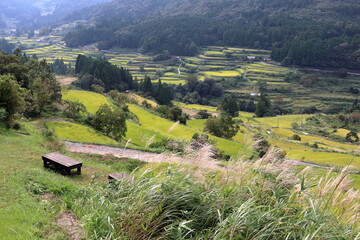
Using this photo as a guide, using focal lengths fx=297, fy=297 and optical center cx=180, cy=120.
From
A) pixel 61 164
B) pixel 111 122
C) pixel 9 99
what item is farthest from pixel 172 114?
pixel 61 164

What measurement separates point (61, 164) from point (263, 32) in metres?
114

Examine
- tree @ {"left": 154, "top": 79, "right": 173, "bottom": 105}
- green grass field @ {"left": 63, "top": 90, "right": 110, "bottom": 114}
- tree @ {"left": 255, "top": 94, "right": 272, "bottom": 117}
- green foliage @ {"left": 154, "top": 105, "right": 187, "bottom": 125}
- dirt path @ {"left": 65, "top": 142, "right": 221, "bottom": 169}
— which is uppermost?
dirt path @ {"left": 65, "top": 142, "right": 221, "bottom": 169}

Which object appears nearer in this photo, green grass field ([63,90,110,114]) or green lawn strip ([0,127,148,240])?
green lawn strip ([0,127,148,240])

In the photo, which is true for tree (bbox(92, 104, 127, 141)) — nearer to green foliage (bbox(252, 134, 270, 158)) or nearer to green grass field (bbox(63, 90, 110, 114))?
green grass field (bbox(63, 90, 110, 114))

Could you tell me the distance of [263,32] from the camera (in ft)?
367

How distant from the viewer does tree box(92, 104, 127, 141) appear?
2170 cm

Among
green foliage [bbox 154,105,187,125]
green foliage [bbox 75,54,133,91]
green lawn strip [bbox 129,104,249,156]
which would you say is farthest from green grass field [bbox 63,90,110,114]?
green foliage [bbox 75,54,133,91]

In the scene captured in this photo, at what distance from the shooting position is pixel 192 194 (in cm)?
438

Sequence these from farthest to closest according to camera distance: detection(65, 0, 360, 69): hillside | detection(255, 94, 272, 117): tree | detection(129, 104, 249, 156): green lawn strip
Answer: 1. detection(65, 0, 360, 69): hillside
2. detection(255, 94, 272, 117): tree
3. detection(129, 104, 249, 156): green lawn strip

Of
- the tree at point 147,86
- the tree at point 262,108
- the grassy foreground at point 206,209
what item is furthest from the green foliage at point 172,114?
the grassy foreground at point 206,209

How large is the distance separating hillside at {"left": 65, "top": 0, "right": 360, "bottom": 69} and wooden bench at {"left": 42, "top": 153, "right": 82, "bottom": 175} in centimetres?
9009

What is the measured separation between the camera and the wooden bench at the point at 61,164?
892 centimetres

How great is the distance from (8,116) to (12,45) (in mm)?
124699

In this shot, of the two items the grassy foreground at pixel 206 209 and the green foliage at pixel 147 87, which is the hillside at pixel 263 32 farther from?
the grassy foreground at pixel 206 209
